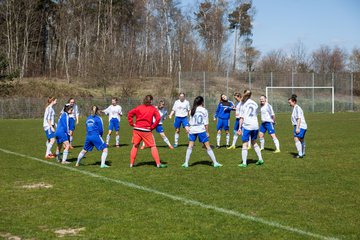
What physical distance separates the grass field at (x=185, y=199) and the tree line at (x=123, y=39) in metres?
49.1

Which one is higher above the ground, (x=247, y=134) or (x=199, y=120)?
(x=199, y=120)

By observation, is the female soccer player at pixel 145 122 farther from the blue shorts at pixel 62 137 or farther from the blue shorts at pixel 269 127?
the blue shorts at pixel 269 127

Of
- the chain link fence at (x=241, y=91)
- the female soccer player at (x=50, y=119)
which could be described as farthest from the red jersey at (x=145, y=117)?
the chain link fence at (x=241, y=91)

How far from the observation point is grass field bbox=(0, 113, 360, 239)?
21.8 feet

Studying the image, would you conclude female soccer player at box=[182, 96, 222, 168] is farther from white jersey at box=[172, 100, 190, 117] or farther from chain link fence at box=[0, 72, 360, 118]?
chain link fence at box=[0, 72, 360, 118]

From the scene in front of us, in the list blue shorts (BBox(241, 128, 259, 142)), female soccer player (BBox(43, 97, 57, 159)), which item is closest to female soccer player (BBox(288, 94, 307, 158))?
blue shorts (BBox(241, 128, 259, 142))

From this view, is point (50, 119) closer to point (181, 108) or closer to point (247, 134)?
point (181, 108)

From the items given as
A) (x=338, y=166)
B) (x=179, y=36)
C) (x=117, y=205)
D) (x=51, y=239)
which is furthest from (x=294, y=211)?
(x=179, y=36)

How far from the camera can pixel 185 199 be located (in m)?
8.62

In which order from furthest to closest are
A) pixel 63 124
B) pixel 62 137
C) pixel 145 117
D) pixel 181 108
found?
pixel 181 108
pixel 63 124
pixel 62 137
pixel 145 117

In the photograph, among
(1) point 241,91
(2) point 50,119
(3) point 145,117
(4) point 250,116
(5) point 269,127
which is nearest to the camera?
(3) point 145,117

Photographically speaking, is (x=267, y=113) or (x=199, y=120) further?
(x=267, y=113)

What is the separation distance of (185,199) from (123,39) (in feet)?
207

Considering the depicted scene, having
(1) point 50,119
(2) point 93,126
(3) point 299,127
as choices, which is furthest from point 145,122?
(3) point 299,127
